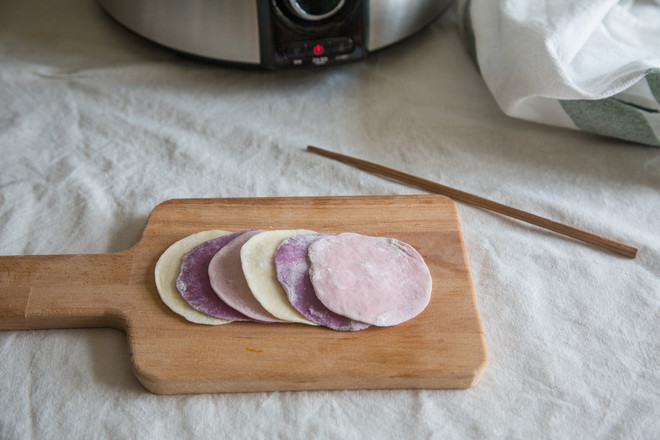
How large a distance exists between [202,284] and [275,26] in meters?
0.45

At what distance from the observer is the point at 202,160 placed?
0.93 metres

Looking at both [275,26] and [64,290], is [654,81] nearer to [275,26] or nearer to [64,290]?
[275,26]

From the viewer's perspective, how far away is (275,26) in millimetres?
920

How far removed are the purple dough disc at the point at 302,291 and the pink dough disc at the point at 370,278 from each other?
10 mm

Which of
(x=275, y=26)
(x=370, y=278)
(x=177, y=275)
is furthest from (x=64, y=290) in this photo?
(x=275, y=26)

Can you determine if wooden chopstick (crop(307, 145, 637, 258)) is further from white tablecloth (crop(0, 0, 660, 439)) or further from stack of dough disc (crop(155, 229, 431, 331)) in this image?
stack of dough disc (crop(155, 229, 431, 331))

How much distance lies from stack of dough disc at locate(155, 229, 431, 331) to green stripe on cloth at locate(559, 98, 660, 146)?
1.27 feet

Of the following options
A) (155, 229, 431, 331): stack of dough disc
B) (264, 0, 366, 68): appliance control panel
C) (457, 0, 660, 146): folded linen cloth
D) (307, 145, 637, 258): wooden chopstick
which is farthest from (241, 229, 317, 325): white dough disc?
(457, 0, 660, 146): folded linen cloth

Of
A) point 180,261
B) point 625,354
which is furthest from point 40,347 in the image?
point 625,354

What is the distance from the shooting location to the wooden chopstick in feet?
2.61

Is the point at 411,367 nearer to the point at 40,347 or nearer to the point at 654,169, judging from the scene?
the point at 40,347

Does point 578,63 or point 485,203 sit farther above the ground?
point 578,63

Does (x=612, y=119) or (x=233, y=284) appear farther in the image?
(x=612, y=119)

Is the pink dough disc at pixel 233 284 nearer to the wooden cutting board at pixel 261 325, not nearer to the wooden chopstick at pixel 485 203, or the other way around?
the wooden cutting board at pixel 261 325
